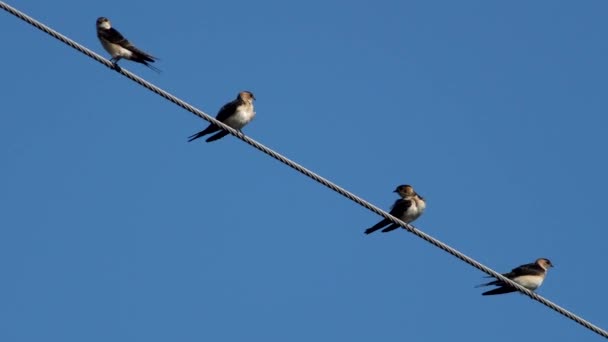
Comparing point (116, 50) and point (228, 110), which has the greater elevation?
point (228, 110)

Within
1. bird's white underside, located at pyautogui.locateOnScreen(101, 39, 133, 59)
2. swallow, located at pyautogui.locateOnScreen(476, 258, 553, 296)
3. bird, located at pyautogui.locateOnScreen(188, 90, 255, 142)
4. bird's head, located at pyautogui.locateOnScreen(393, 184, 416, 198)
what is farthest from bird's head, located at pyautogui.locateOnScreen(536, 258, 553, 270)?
bird's white underside, located at pyautogui.locateOnScreen(101, 39, 133, 59)

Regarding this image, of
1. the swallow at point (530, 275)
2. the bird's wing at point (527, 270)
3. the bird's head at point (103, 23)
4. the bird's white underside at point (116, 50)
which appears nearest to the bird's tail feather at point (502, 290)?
the swallow at point (530, 275)

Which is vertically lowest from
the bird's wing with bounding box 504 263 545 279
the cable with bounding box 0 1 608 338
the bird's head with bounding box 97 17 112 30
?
the cable with bounding box 0 1 608 338

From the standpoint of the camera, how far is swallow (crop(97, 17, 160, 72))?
12.7 m

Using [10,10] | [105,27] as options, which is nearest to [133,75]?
[10,10]

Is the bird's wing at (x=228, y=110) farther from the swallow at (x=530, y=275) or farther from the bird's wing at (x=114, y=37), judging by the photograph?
the swallow at (x=530, y=275)

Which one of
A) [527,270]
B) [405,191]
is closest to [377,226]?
[405,191]

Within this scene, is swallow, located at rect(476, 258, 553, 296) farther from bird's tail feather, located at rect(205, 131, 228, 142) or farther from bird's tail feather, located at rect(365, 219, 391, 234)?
bird's tail feather, located at rect(205, 131, 228, 142)

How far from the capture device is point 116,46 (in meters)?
13.1

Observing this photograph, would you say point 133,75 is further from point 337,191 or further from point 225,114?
point 225,114

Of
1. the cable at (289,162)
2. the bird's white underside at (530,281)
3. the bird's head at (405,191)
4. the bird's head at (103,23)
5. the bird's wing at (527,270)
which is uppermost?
the bird's head at (405,191)

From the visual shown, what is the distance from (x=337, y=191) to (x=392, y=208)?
214 inches

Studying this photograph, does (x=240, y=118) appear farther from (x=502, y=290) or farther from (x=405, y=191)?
(x=502, y=290)

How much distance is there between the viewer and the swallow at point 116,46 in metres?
12.7
